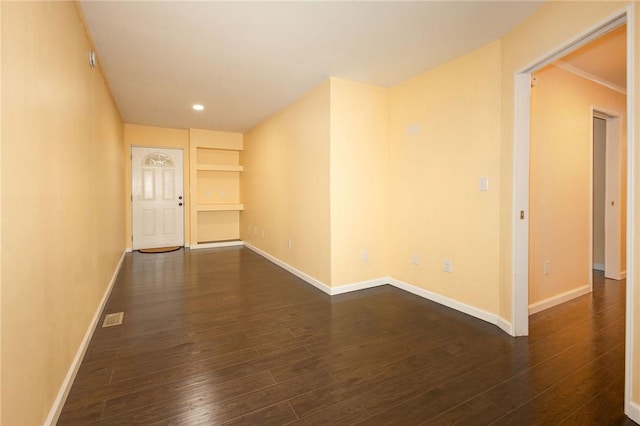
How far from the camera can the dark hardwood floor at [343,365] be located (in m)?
1.55

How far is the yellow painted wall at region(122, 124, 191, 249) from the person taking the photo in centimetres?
574

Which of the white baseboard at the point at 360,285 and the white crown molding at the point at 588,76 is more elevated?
the white crown molding at the point at 588,76

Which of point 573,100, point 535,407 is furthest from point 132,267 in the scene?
point 573,100

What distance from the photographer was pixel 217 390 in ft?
5.69

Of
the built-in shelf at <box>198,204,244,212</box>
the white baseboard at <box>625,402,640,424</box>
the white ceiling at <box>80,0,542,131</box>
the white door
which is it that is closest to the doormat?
the white door

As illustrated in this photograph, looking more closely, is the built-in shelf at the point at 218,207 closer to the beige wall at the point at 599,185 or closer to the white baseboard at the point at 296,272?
the white baseboard at the point at 296,272

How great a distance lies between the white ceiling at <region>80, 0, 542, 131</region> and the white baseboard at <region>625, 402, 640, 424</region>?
8.34ft

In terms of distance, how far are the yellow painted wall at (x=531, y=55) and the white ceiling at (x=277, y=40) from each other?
131 millimetres

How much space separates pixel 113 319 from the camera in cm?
272

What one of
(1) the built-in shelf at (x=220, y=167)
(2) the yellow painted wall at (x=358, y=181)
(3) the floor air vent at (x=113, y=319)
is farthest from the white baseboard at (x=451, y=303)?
(1) the built-in shelf at (x=220, y=167)

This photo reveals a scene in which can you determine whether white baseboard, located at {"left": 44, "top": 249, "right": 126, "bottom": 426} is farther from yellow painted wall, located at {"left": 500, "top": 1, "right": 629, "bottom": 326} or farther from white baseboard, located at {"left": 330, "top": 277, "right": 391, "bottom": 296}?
yellow painted wall, located at {"left": 500, "top": 1, "right": 629, "bottom": 326}

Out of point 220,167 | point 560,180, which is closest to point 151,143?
point 220,167

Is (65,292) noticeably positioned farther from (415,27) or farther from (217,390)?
(415,27)

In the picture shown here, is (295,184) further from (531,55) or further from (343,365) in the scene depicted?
(531,55)
